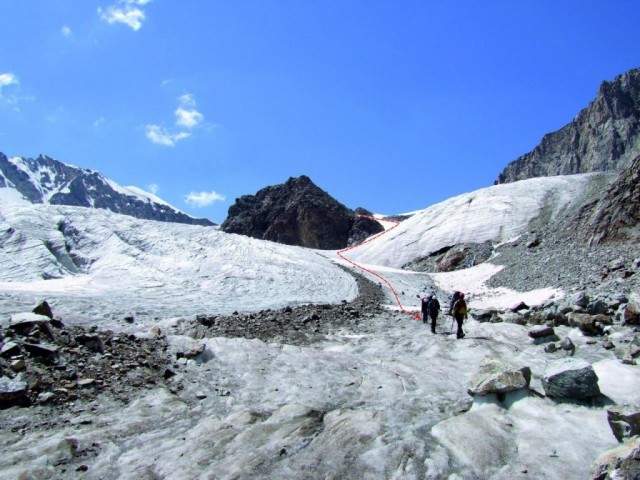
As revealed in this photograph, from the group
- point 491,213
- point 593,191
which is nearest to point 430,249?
point 491,213

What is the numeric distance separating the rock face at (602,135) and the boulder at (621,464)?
416 ft

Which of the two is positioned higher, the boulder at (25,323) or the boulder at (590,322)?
the boulder at (25,323)

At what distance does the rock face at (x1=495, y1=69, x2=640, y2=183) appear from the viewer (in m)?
122

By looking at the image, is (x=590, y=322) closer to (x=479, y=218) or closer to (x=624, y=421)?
(x=624, y=421)

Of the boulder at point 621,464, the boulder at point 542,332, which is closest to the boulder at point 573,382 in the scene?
the boulder at point 621,464

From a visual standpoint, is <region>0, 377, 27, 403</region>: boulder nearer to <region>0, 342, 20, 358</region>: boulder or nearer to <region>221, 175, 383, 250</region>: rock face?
<region>0, 342, 20, 358</region>: boulder

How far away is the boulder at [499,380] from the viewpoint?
8664mm

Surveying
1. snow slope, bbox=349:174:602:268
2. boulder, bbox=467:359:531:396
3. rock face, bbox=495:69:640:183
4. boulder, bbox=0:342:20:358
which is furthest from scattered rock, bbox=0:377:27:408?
rock face, bbox=495:69:640:183

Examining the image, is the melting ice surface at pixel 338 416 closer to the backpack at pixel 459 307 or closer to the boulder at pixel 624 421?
the boulder at pixel 624 421

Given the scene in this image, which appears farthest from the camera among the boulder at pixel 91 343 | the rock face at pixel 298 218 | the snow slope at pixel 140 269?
the rock face at pixel 298 218

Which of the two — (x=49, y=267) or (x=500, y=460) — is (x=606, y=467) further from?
(x=49, y=267)

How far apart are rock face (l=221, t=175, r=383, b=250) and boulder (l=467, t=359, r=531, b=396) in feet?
266

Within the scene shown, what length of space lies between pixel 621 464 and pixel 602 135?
5629 inches

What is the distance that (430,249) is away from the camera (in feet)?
152
